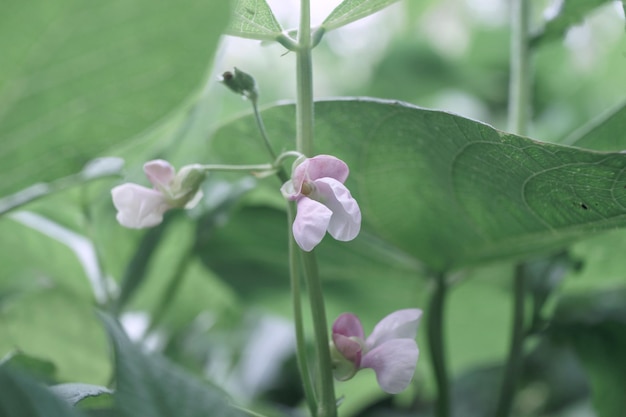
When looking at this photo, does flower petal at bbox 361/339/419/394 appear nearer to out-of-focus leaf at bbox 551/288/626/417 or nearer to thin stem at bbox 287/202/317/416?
thin stem at bbox 287/202/317/416

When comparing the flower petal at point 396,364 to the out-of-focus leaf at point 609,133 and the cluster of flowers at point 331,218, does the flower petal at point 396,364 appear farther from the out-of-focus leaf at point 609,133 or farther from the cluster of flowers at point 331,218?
the out-of-focus leaf at point 609,133

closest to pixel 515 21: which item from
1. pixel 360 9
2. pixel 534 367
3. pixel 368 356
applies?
pixel 360 9

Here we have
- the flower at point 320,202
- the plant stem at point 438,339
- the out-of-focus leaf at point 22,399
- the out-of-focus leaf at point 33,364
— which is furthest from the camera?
the plant stem at point 438,339

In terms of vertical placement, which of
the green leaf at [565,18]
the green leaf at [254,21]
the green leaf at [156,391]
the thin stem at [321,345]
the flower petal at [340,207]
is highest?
the green leaf at [565,18]

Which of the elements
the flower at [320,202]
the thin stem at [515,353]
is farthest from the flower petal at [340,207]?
the thin stem at [515,353]

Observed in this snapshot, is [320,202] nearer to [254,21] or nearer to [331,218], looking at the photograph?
[331,218]

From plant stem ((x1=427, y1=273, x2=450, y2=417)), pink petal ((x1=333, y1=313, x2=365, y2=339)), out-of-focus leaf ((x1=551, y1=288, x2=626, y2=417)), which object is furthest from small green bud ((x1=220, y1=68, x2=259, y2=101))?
out-of-focus leaf ((x1=551, y1=288, x2=626, y2=417))

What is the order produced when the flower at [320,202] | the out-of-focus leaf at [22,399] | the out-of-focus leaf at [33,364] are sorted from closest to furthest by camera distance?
the out-of-focus leaf at [22,399] < the flower at [320,202] < the out-of-focus leaf at [33,364]
